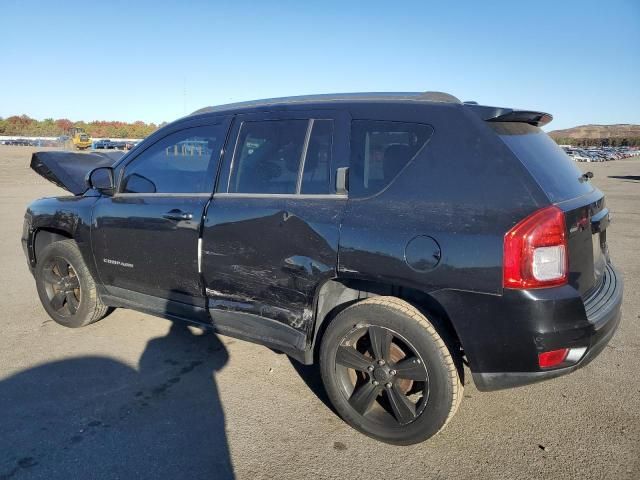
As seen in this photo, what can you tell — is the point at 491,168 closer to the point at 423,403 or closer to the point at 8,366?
the point at 423,403

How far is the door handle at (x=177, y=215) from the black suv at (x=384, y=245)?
0.05 ft

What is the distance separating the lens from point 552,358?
2350mm

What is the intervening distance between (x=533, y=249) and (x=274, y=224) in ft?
4.79

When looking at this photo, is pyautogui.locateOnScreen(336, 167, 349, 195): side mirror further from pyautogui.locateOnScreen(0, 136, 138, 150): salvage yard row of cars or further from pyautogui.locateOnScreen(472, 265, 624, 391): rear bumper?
pyautogui.locateOnScreen(0, 136, 138, 150): salvage yard row of cars

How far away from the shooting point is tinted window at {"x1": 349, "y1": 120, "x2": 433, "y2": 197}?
2.63 metres

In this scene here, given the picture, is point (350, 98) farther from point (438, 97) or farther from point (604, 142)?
point (604, 142)

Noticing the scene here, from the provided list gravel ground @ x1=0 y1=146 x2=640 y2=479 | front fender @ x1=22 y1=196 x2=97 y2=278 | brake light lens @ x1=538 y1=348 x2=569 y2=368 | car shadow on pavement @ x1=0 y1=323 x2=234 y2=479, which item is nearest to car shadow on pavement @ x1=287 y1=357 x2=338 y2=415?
gravel ground @ x1=0 y1=146 x2=640 y2=479

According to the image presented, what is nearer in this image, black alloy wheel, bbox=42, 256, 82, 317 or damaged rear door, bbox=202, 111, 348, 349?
damaged rear door, bbox=202, 111, 348, 349

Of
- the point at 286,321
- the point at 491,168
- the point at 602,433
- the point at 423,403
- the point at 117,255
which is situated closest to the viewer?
the point at 491,168

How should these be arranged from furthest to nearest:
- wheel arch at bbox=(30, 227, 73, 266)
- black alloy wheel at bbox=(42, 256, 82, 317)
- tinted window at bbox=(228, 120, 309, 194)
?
wheel arch at bbox=(30, 227, 73, 266) < black alloy wheel at bbox=(42, 256, 82, 317) < tinted window at bbox=(228, 120, 309, 194)

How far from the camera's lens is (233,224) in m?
3.10

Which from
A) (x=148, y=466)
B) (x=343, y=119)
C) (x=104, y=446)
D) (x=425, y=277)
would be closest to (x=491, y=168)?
(x=425, y=277)

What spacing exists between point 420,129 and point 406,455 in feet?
5.82

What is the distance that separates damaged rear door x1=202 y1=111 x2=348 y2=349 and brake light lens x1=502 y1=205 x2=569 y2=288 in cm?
92
